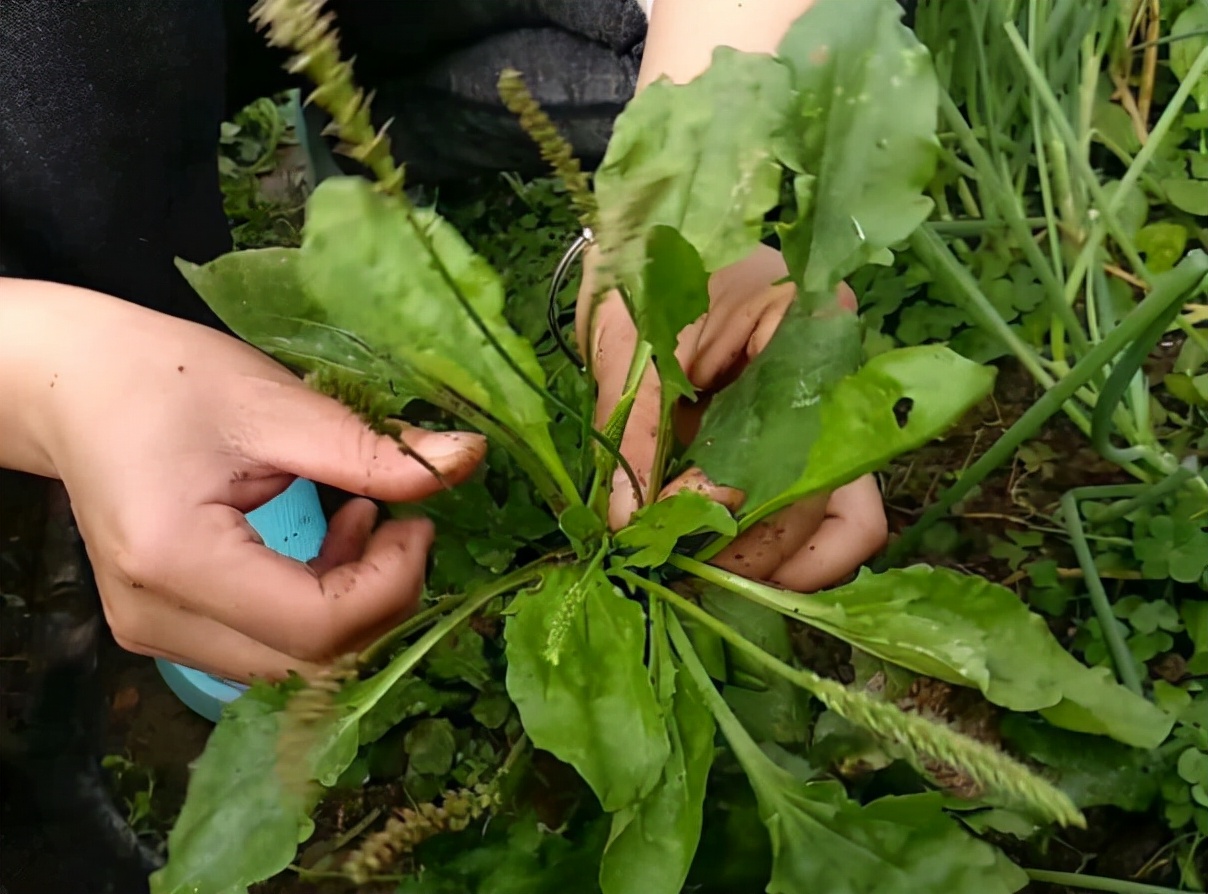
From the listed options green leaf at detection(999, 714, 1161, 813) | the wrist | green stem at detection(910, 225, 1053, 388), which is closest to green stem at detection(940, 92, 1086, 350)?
green stem at detection(910, 225, 1053, 388)

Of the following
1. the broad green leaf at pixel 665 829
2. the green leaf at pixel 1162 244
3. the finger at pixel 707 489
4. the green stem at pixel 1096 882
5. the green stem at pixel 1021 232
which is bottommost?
the green stem at pixel 1096 882

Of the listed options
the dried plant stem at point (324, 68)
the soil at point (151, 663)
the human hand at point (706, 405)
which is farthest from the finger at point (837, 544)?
the dried plant stem at point (324, 68)

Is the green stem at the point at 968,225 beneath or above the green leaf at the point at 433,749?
above

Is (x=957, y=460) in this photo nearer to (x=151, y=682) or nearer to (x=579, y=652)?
(x=579, y=652)

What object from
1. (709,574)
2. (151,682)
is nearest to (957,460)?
(709,574)

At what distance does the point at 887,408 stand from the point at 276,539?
1.17 feet

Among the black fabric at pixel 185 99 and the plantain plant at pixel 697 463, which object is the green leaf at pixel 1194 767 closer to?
the plantain plant at pixel 697 463

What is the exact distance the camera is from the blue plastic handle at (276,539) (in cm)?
56

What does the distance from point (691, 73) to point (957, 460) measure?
35 cm

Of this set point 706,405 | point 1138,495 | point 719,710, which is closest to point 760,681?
point 719,710

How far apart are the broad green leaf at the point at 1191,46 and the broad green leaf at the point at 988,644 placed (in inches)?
21.7

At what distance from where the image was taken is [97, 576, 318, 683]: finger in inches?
17.5

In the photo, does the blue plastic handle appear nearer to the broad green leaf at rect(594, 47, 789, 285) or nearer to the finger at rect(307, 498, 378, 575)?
the finger at rect(307, 498, 378, 575)

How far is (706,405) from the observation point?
0.55 metres
